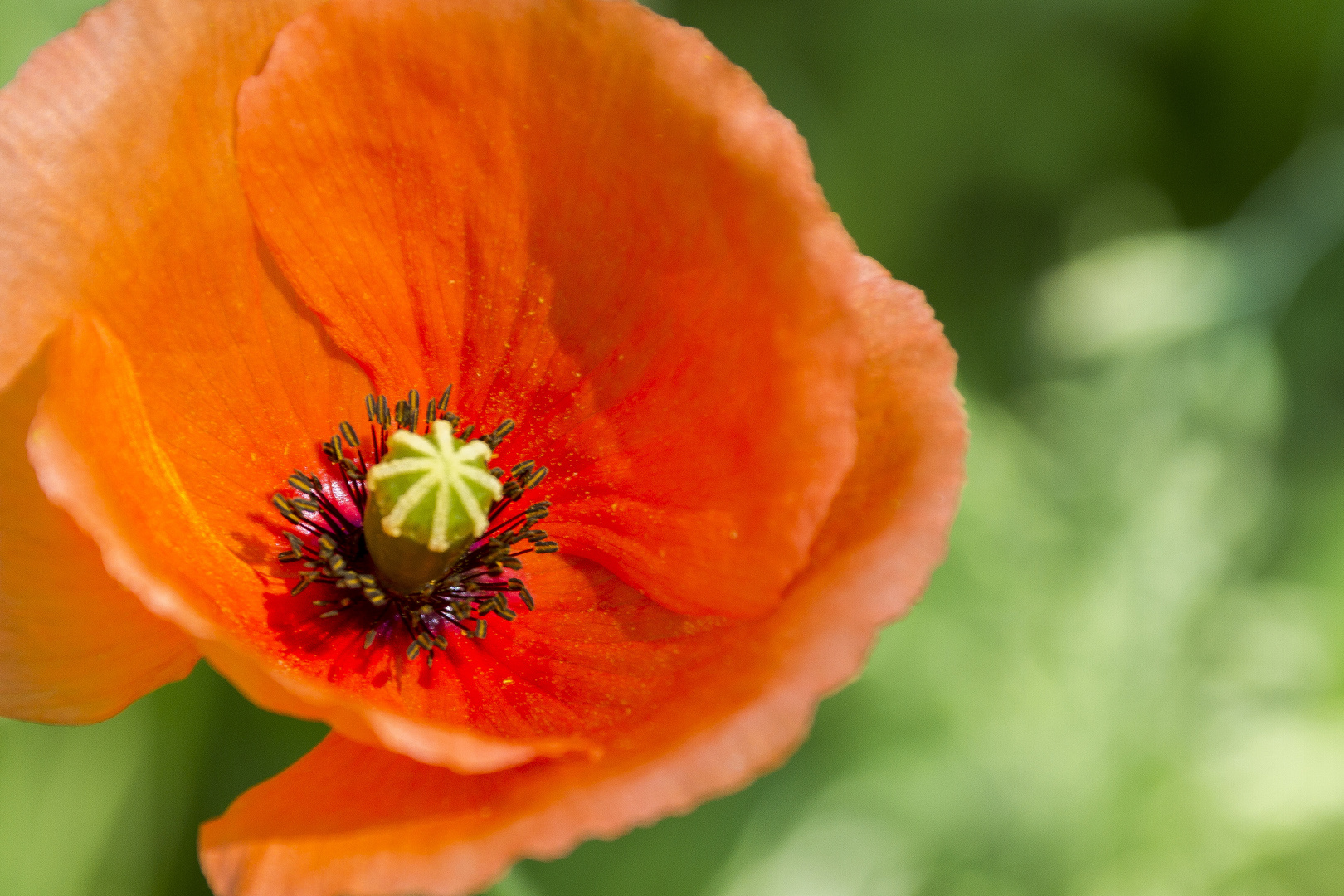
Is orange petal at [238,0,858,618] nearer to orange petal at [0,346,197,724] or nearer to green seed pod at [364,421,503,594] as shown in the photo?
green seed pod at [364,421,503,594]

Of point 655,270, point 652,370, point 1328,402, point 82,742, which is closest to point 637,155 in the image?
point 655,270

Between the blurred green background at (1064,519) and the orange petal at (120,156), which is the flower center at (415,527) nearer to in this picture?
the orange petal at (120,156)

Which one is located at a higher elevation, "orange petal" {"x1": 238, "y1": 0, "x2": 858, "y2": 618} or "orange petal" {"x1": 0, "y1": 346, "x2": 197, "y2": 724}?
"orange petal" {"x1": 238, "y1": 0, "x2": 858, "y2": 618}

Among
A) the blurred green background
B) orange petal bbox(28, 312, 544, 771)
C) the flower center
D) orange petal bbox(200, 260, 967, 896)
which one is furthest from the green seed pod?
the blurred green background

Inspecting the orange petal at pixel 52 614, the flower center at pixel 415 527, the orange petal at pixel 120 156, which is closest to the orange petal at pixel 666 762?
the orange petal at pixel 52 614

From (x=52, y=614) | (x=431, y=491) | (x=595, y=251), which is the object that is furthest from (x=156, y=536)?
(x=595, y=251)

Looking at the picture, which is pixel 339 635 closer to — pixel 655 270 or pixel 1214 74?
pixel 655 270

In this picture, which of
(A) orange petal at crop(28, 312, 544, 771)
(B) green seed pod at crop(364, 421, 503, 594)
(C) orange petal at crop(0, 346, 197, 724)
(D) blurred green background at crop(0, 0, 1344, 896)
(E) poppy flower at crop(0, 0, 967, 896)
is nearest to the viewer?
(A) orange petal at crop(28, 312, 544, 771)
